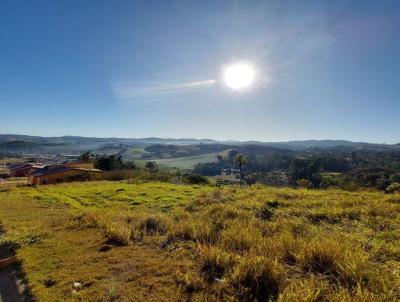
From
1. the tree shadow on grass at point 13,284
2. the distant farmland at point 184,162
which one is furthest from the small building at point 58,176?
the distant farmland at point 184,162

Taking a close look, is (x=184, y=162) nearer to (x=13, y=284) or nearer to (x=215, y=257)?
(x=13, y=284)

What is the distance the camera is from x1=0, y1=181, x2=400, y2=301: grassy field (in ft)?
12.9

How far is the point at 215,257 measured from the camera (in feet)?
15.9

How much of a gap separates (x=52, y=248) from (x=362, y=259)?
6.62 m

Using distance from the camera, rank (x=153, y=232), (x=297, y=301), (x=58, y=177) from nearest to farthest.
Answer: (x=297, y=301), (x=153, y=232), (x=58, y=177)

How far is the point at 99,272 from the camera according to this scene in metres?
4.89

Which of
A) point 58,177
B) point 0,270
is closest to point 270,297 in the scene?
point 0,270

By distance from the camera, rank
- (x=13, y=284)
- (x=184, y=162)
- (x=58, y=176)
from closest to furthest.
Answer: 1. (x=13, y=284)
2. (x=58, y=176)
3. (x=184, y=162)

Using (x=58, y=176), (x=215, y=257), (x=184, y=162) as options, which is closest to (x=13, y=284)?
(x=215, y=257)

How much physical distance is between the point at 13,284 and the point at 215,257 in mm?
3880

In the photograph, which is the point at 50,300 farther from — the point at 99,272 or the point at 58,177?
the point at 58,177

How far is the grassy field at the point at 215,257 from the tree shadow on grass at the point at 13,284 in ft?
0.48

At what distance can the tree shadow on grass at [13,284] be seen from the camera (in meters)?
4.54

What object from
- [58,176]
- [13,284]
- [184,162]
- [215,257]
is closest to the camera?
[215,257]
